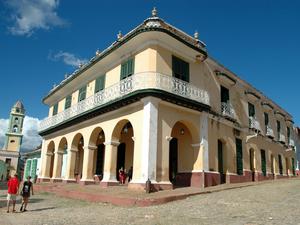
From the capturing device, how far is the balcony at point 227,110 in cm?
1785

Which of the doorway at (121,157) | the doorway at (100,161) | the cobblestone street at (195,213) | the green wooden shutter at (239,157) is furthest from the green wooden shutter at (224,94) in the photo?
the doorway at (100,161)

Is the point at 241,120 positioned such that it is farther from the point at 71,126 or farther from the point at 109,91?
the point at 71,126

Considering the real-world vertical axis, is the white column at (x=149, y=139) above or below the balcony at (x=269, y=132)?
below

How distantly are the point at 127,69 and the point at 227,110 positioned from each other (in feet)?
21.7

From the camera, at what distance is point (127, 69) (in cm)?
1573

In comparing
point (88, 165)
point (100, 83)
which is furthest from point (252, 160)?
point (100, 83)

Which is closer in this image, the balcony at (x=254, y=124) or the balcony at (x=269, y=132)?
the balcony at (x=254, y=124)

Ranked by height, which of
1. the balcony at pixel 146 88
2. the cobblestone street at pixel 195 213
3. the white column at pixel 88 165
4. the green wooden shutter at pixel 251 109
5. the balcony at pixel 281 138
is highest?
the green wooden shutter at pixel 251 109

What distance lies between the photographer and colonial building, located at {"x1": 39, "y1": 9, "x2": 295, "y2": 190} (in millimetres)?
13555

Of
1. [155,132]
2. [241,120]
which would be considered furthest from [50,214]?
[241,120]

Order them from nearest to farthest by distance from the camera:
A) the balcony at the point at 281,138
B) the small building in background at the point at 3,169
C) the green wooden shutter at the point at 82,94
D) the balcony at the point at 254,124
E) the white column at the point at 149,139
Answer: the white column at the point at 149,139 < the green wooden shutter at the point at 82,94 < the balcony at the point at 254,124 < the balcony at the point at 281,138 < the small building in background at the point at 3,169

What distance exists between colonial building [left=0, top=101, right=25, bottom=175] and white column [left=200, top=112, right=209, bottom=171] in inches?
1973

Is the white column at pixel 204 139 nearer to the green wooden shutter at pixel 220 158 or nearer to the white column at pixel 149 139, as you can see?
the green wooden shutter at pixel 220 158

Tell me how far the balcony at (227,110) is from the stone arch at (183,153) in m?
3.02
